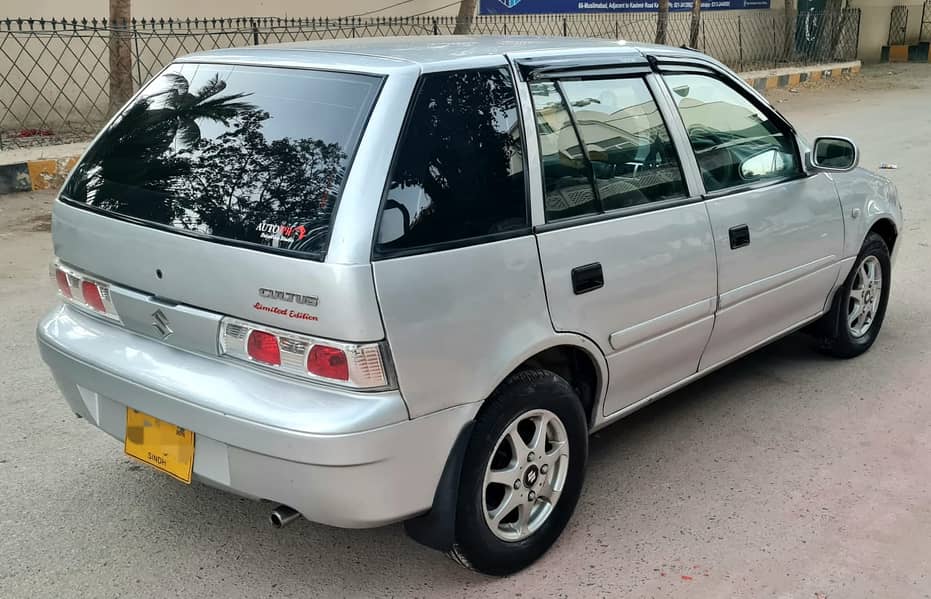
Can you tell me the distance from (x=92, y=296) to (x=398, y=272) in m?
1.18

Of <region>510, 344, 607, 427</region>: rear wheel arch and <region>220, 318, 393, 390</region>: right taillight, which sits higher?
<region>220, 318, 393, 390</region>: right taillight

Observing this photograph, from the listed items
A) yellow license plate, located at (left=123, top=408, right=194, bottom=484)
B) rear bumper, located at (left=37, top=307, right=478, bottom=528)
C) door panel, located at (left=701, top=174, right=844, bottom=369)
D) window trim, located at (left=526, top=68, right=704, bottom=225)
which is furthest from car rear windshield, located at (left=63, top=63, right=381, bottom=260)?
door panel, located at (left=701, top=174, right=844, bottom=369)

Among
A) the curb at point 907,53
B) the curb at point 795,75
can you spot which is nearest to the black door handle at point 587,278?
the curb at point 795,75

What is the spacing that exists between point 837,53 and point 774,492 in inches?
801

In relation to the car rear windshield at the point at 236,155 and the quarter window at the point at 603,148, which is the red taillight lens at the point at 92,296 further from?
the quarter window at the point at 603,148

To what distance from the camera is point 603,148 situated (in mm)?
3236

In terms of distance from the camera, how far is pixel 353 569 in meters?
3.02

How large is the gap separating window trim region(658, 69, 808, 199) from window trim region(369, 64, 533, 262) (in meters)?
0.89

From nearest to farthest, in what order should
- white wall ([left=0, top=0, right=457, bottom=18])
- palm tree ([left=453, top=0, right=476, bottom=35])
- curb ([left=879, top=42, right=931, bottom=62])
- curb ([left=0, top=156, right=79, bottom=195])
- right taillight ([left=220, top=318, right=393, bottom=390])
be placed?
right taillight ([left=220, top=318, right=393, bottom=390]), curb ([left=0, top=156, right=79, bottom=195]), white wall ([left=0, top=0, right=457, bottom=18]), palm tree ([left=453, top=0, right=476, bottom=35]), curb ([left=879, top=42, right=931, bottom=62])

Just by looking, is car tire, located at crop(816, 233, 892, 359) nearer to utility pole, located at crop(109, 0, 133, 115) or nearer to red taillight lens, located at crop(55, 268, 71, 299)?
red taillight lens, located at crop(55, 268, 71, 299)

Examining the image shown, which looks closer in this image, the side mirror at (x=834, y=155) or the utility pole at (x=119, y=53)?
the side mirror at (x=834, y=155)

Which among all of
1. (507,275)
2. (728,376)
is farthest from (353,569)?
(728,376)

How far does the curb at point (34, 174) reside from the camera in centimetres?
830

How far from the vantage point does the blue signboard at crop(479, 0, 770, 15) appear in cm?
1498
